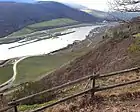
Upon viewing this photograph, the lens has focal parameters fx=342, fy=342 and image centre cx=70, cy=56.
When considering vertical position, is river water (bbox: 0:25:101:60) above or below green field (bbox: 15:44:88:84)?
below

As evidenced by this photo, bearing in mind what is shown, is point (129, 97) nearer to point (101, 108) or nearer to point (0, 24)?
point (101, 108)

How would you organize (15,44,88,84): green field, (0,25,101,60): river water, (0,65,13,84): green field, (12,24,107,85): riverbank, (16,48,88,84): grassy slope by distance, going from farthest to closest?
(0,25,101,60): river water < (0,65,13,84): green field < (16,48,88,84): grassy slope < (15,44,88,84): green field < (12,24,107,85): riverbank

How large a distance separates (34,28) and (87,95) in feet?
554

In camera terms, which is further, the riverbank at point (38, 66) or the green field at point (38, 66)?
the green field at point (38, 66)

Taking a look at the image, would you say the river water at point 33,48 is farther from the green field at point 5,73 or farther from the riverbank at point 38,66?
the green field at point 5,73

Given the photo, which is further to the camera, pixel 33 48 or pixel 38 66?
pixel 33 48

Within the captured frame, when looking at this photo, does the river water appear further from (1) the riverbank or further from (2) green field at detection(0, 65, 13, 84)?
(2) green field at detection(0, 65, 13, 84)

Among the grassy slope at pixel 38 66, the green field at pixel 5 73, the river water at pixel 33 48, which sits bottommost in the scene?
the river water at pixel 33 48

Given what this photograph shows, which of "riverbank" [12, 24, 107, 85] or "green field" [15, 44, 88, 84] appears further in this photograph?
"green field" [15, 44, 88, 84]

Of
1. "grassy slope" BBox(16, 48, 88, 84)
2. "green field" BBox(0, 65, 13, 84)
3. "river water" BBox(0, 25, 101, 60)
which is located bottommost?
"river water" BBox(0, 25, 101, 60)

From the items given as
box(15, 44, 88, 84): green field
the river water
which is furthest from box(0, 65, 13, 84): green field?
the river water

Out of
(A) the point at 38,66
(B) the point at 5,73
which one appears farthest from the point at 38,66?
(B) the point at 5,73

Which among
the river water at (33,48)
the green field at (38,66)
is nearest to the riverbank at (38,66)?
the green field at (38,66)

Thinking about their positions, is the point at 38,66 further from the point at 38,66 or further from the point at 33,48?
the point at 33,48
